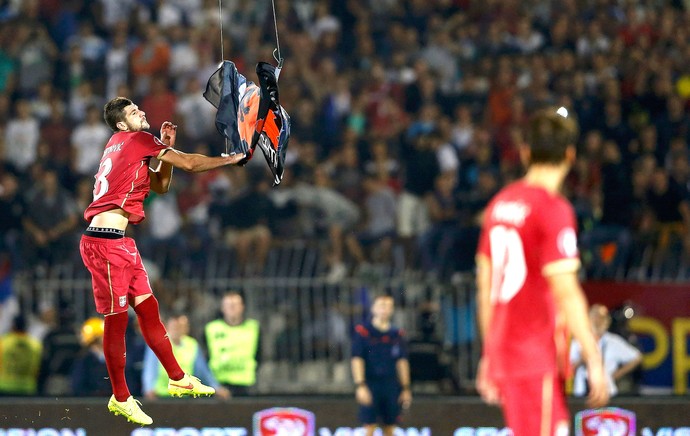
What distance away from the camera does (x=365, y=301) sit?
13.9 metres

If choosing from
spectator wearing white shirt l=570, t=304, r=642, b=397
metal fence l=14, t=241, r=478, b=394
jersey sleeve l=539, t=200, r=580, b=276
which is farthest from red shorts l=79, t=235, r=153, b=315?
spectator wearing white shirt l=570, t=304, r=642, b=397

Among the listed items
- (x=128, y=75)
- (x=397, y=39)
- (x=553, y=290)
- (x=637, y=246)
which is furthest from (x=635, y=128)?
(x=553, y=290)

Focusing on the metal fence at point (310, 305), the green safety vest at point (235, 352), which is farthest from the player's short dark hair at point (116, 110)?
the metal fence at point (310, 305)

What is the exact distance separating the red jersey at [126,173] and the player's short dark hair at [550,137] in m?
3.03

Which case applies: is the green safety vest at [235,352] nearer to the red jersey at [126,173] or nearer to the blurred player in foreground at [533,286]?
the red jersey at [126,173]

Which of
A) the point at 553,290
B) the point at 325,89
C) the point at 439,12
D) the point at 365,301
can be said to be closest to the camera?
the point at 553,290

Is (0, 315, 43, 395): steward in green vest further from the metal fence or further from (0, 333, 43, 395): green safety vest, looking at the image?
the metal fence

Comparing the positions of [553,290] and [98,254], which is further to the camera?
[98,254]

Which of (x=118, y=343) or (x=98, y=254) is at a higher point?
(x=98, y=254)

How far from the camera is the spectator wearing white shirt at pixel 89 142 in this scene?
16078mm

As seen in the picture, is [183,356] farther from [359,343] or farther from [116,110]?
[116,110]

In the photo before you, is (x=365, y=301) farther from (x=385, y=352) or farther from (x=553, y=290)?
(x=553, y=290)

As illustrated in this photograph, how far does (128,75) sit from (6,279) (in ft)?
12.9

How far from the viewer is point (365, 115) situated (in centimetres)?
1675
